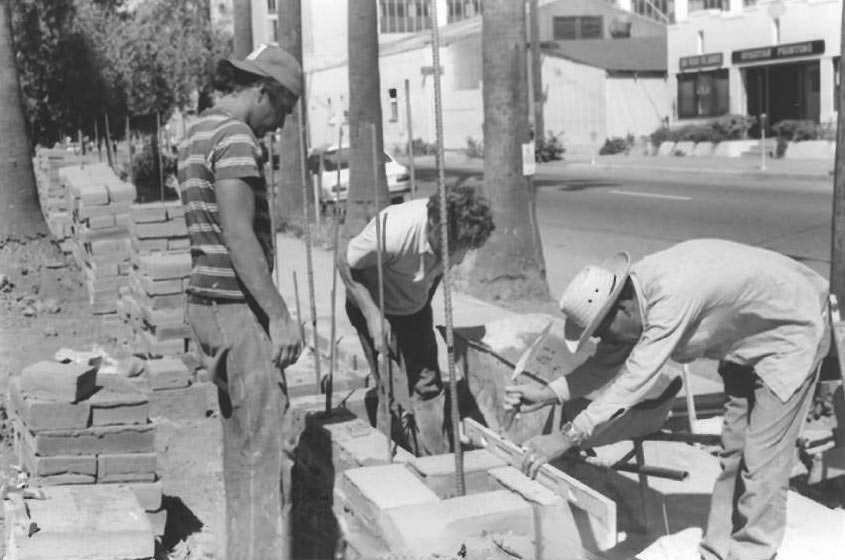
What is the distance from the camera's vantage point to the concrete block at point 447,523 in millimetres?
4094

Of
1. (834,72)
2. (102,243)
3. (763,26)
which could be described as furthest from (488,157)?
(763,26)

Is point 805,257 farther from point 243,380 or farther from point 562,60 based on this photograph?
point 562,60

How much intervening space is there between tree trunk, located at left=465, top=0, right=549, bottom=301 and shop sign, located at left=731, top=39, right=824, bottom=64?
25.3 metres

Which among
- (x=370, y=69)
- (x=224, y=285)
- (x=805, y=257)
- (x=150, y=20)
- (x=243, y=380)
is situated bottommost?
(x=805, y=257)

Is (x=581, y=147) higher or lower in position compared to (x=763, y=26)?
lower

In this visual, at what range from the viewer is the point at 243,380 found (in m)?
4.54

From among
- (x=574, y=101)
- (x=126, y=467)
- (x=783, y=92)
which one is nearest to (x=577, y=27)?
(x=574, y=101)

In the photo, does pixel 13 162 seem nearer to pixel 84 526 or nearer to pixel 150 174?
pixel 84 526

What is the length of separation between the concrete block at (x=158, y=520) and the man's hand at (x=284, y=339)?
151 cm

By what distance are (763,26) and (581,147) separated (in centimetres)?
970

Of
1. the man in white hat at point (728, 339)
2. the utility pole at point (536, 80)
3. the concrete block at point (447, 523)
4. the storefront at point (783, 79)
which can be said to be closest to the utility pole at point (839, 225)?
the man in white hat at point (728, 339)

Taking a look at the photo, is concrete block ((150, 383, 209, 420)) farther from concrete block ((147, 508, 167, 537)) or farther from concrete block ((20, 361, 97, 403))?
concrete block ((147, 508, 167, 537))

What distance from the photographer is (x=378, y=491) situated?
14.5 feet

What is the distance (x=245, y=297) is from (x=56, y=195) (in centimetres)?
1529
